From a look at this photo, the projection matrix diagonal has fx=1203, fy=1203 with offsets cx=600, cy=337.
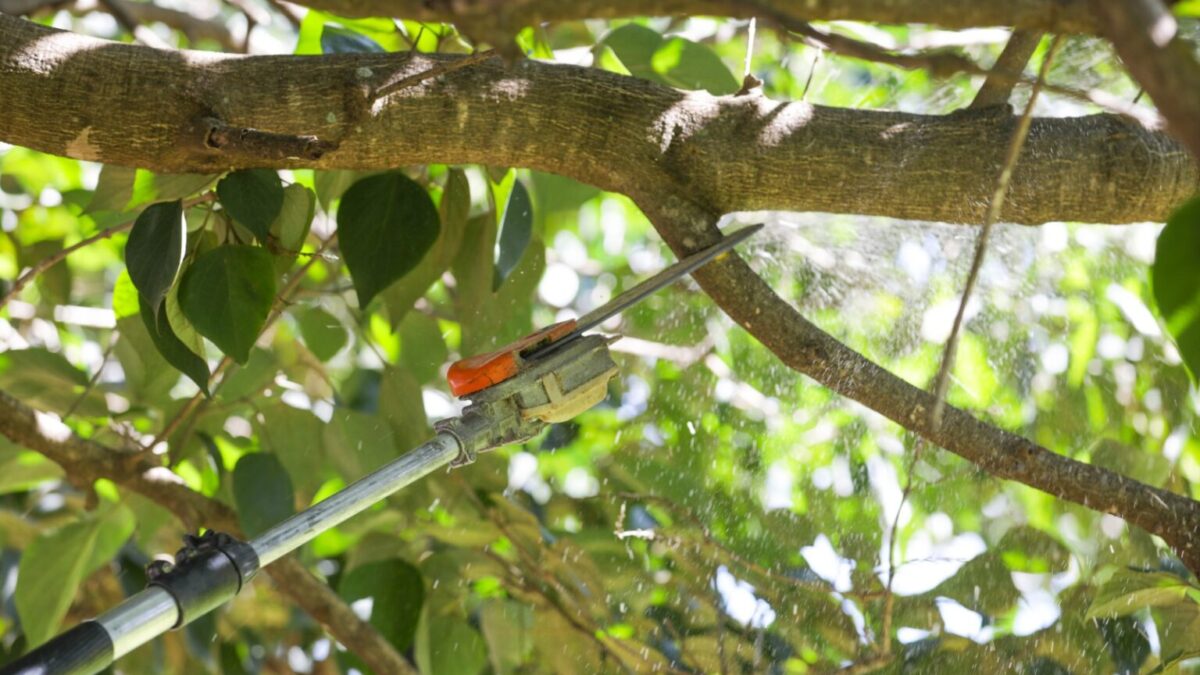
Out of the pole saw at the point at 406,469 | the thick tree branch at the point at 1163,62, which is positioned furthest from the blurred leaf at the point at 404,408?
the thick tree branch at the point at 1163,62

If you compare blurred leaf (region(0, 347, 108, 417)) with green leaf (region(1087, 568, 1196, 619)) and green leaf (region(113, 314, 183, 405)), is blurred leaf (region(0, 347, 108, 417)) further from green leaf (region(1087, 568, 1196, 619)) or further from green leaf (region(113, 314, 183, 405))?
green leaf (region(1087, 568, 1196, 619))

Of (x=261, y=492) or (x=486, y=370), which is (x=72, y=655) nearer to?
(x=486, y=370)

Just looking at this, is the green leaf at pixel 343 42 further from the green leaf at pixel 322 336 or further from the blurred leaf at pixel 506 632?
the blurred leaf at pixel 506 632

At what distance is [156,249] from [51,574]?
67 cm

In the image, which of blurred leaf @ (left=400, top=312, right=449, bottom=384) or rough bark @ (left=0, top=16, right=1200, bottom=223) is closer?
rough bark @ (left=0, top=16, right=1200, bottom=223)

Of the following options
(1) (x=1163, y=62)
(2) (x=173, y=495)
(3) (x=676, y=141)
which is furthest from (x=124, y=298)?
(1) (x=1163, y=62)

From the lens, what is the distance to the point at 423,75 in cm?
85

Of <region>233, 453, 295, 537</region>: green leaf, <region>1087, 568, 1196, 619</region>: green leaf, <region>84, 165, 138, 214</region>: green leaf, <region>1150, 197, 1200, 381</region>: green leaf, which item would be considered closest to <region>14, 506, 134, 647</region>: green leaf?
<region>233, 453, 295, 537</region>: green leaf

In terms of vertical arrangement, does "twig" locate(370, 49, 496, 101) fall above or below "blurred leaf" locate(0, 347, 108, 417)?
above

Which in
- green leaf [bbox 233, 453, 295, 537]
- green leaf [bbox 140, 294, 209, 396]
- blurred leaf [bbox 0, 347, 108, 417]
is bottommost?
blurred leaf [bbox 0, 347, 108, 417]

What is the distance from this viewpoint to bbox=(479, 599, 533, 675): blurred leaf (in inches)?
56.2

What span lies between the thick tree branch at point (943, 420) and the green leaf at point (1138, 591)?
160 millimetres

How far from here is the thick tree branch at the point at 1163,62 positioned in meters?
0.35

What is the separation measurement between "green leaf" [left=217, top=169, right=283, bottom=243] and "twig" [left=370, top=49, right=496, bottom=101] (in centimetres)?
12
